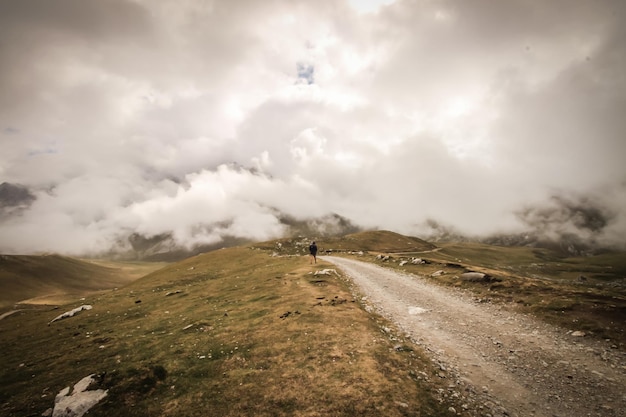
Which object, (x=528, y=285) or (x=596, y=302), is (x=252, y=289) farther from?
(x=596, y=302)

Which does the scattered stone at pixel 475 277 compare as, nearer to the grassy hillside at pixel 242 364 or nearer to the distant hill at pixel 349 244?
the grassy hillside at pixel 242 364

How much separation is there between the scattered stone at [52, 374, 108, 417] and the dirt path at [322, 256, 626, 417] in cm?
1623

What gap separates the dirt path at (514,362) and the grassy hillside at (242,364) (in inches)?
63.8

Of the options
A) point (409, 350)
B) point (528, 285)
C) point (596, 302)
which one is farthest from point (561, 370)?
point (528, 285)

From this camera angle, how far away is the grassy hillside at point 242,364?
40.7ft

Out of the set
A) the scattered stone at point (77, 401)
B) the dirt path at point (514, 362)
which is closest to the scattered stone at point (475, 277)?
the dirt path at point (514, 362)

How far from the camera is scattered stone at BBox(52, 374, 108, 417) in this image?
13.0 m

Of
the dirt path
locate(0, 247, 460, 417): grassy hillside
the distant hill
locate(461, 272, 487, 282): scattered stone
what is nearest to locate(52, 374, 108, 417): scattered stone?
locate(0, 247, 460, 417): grassy hillside

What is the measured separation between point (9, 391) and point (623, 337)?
36.1m

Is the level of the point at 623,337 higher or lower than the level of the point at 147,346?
higher

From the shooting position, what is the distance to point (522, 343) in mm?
17078

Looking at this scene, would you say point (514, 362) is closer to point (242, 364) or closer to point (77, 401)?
point (242, 364)

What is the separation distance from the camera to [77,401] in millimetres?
13539

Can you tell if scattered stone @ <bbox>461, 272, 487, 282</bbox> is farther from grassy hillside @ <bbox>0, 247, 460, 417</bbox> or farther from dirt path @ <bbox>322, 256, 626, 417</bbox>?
grassy hillside @ <bbox>0, 247, 460, 417</bbox>
